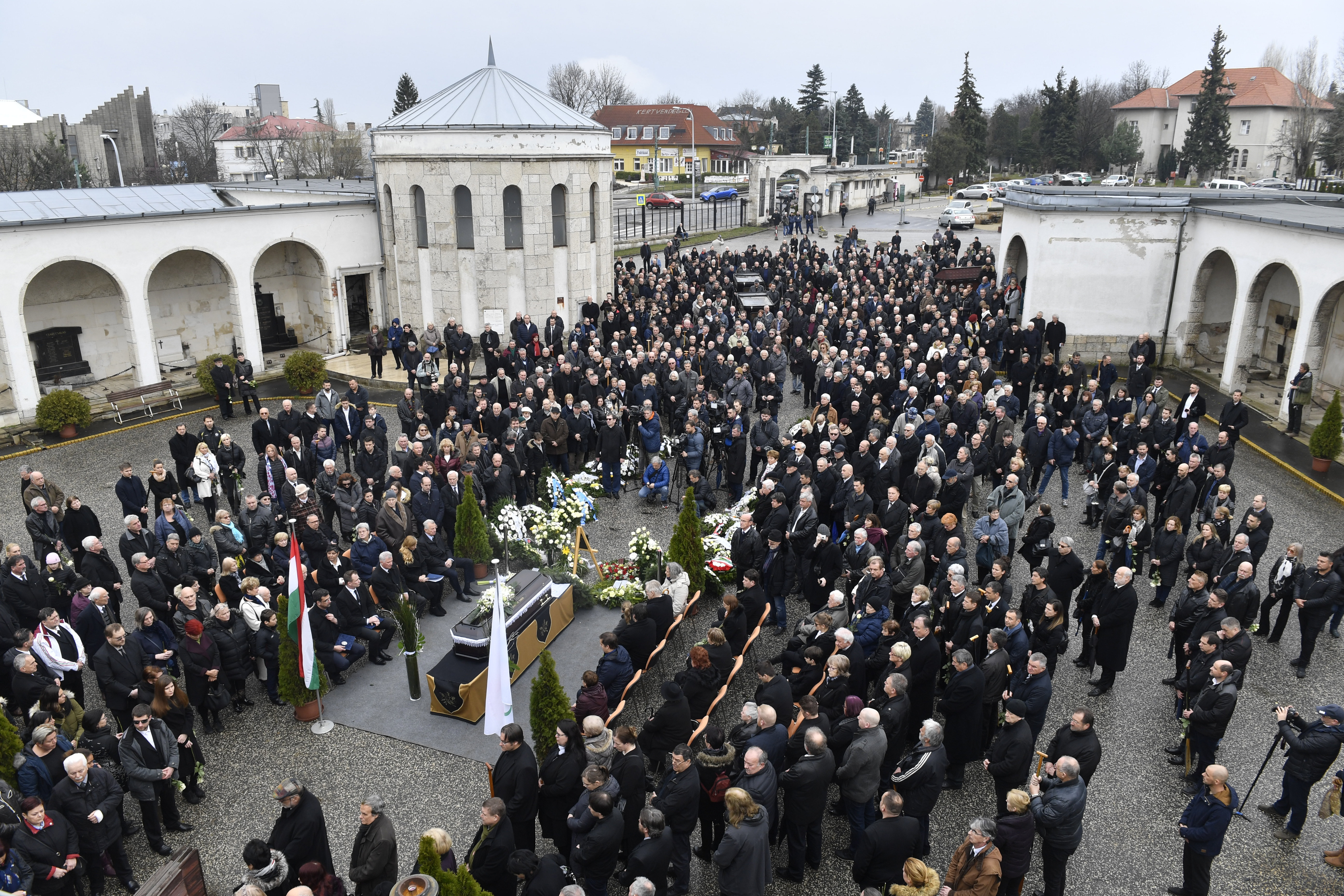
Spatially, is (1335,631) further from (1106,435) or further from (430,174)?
(430,174)

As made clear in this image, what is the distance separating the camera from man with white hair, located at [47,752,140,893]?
700 cm

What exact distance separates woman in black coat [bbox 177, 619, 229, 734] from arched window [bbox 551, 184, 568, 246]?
16889 mm

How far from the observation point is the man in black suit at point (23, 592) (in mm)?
10047

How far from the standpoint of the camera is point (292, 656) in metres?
9.35

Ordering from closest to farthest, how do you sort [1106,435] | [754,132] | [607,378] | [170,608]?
[170,608] → [1106,435] → [607,378] → [754,132]

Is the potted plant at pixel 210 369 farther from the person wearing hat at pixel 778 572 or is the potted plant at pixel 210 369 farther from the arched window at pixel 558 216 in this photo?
the person wearing hat at pixel 778 572

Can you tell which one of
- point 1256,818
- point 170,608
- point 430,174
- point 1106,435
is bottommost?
point 1256,818

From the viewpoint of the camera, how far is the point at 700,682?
8.47 metres

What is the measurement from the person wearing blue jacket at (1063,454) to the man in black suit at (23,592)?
46.4 feet

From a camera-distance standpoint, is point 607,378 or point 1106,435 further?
point 607,378

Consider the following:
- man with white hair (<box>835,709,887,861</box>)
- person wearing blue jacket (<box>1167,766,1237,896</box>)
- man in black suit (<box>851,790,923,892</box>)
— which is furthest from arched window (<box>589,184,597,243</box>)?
person wearing blue jacket (<box>1167,766,1237,896</box>)

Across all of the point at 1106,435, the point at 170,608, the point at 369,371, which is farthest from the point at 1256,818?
the point at 369,371

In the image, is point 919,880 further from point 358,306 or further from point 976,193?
point 976,193

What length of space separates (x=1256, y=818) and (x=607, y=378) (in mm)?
12554
